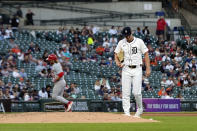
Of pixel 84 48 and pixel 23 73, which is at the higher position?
pixel 84 48

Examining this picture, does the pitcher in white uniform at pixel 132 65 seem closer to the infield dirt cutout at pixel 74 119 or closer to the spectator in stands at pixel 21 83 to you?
the infield dirt cutout at pixel 74 119

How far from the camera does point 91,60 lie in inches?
1175

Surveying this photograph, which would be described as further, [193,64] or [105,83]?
[193,64]

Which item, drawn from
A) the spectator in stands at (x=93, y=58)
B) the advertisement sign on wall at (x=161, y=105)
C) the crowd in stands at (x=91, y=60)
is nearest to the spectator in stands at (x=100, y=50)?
the crowd in stands at (x=91, y=60)

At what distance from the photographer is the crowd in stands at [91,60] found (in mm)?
25641

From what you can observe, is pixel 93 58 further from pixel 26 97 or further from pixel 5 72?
pixel 26 97

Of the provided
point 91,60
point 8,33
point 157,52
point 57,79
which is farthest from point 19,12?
point 57,79

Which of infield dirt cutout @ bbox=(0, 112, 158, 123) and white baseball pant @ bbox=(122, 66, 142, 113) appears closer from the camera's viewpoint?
infield dirt cutout @ bbox=(0, 112, 158, 123)

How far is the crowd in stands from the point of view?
1009 inches

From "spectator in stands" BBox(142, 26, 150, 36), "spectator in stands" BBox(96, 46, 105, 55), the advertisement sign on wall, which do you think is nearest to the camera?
the advertisement sign on wall

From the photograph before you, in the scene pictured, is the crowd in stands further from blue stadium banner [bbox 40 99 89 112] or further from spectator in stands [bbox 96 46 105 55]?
blue stadium banner [bbox 40 99 89 112]

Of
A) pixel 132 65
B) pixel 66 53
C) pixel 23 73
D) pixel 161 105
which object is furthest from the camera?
pixel 66 53

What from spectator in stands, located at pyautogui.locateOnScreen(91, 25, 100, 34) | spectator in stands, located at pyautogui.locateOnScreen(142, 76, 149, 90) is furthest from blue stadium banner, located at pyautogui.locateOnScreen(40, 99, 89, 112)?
spectator in stands, located at pyautogui.locateOnScreen(91, 25, 100, 34)

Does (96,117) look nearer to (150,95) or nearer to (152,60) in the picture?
(150,95)
